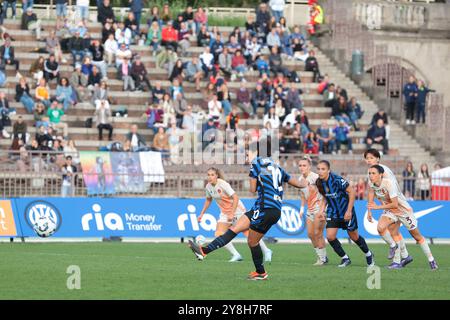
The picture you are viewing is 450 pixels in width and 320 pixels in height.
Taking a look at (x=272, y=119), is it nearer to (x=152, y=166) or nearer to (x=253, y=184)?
(x=152, y=166)

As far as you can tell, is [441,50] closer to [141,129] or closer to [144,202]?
[141,129]

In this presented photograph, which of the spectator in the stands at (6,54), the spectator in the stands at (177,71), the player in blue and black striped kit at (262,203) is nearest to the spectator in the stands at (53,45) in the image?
the spectator in the stands at (6,54)

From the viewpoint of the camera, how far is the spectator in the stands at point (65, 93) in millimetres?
37500

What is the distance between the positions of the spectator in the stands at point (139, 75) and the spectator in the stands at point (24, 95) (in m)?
3.94

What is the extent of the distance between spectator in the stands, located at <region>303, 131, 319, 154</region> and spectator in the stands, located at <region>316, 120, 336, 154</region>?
184mm

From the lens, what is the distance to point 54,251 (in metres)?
25.9

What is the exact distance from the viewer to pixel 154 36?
41.6 meters

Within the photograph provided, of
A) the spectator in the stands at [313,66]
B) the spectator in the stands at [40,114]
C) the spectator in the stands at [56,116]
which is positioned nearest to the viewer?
the spectator in the stands at [56,116]

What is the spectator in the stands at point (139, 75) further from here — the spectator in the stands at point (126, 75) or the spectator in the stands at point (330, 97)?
the spectator in the stands at point (330, 97)

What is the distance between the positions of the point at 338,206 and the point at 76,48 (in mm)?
19677

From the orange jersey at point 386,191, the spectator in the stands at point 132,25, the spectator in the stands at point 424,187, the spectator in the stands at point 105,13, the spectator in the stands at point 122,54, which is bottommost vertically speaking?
the spectator in the stands at point 424,187

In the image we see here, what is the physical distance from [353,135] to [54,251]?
16.3 metres

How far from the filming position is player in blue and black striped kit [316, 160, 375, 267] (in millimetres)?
21688
